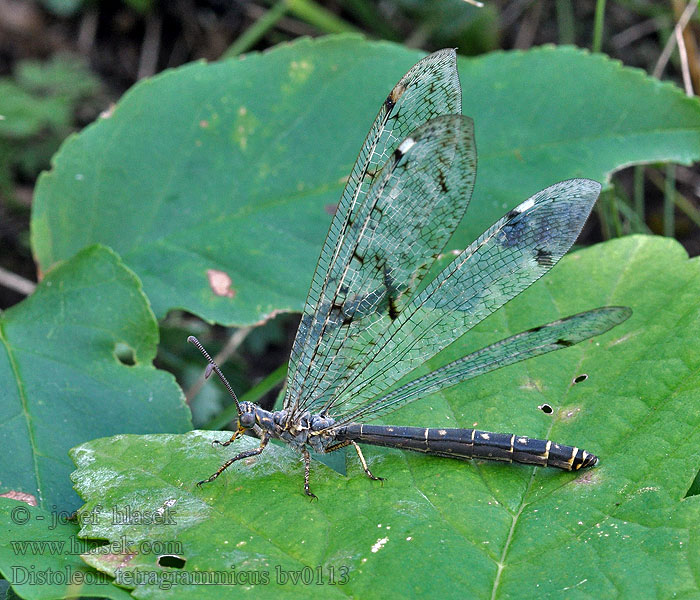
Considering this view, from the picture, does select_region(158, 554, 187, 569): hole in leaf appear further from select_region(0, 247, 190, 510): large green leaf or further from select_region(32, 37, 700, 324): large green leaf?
select_region(32, 37, 700, 324): large green leaf

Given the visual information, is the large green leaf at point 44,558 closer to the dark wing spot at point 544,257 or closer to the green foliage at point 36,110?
the dark wing spot at point 544,257

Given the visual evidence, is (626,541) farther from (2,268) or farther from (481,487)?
(2,268)

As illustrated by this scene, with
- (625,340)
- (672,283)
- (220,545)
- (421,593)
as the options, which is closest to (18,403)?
(220,545)

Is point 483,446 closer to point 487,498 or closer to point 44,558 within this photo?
point 487,498

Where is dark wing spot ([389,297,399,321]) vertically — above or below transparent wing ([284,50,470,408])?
below

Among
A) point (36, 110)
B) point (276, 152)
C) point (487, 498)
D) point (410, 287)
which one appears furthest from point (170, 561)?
point (36, 110)

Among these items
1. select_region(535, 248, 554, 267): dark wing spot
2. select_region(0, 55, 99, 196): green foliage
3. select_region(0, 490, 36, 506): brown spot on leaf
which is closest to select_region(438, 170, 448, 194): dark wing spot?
select_region(535, 248, 554, 267): dark wing spot

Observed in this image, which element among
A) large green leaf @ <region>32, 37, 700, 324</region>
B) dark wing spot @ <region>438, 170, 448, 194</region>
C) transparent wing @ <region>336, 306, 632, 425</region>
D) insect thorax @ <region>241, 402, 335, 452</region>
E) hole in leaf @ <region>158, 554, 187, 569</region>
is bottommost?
hole in leaf @ <region>158, 554, 187, 569</region>

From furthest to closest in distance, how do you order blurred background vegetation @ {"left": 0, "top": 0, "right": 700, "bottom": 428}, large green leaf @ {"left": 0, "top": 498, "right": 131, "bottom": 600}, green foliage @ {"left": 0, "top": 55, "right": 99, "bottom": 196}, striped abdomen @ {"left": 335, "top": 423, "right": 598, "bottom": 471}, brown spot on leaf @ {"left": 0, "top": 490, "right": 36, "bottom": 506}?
green foliage @ {"left": 0, "top": 55, "right": 99, "bottom": 196}
blurred background vegetation @ {"left": 0, "top": 0, "right": 700, "bottom": 428}
brown spot on leaf @ {"left": 0, "top": 490, "right": 36, "bottom": 506}
striped abdomen @ {"left": 335, "top": 423, "right": 598, "bottom": 471}
large green leaf @ {"left": 0, "top": 498, "right": 131, "bottom": 600}
